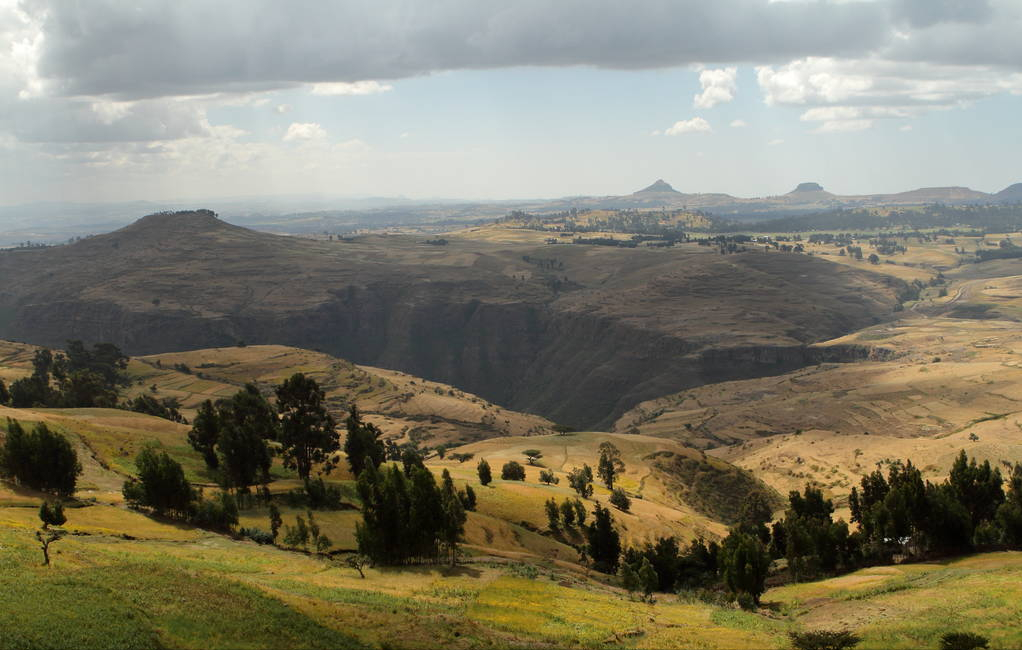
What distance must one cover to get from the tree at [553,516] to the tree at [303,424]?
87.8 feet

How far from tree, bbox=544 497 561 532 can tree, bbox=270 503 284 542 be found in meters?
29.8

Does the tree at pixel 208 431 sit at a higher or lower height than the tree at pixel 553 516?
higher

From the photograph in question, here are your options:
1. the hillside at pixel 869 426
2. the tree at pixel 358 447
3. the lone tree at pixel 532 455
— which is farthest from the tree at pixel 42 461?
the hillside at pixel 869 426

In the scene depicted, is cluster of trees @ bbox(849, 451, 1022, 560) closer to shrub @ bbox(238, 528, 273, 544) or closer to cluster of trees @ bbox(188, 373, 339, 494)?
shrub @ bbox(238, 528, 273, 544)

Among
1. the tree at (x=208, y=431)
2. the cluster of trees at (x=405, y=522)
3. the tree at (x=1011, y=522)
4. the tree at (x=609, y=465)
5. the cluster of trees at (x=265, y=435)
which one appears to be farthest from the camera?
the tree at (x=609, y=465)

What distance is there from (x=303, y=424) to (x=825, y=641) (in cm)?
5961

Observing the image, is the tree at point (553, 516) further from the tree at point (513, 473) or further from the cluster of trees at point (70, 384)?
the cluster of trees at point (70, 384)

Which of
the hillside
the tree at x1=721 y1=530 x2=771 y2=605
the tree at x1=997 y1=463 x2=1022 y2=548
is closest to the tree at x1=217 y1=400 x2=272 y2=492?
the tree at x1=721 y1=530 x2=771 y2=605

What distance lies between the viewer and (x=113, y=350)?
612 ft

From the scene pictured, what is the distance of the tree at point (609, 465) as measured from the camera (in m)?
110

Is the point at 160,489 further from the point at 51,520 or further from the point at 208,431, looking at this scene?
the point at 208,431

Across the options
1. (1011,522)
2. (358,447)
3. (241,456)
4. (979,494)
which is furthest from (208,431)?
(979,494)

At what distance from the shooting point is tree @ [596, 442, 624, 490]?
10962 cm

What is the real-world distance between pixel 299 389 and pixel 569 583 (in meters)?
41.9
